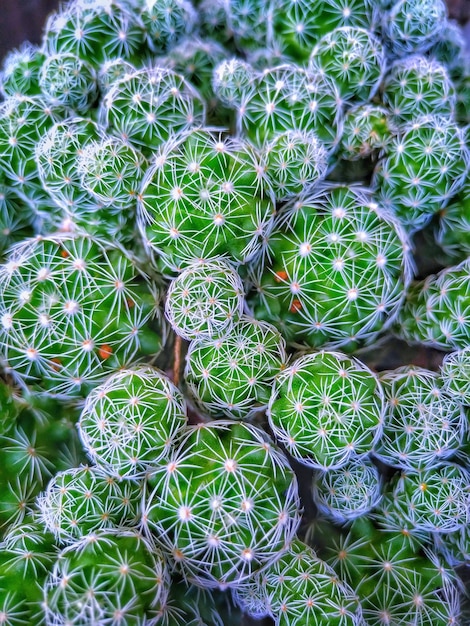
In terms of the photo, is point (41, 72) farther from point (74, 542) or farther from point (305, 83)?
point (74, 542)

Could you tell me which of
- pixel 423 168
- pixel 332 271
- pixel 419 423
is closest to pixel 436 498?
pixel 419 423

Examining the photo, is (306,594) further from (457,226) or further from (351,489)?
(457,226)

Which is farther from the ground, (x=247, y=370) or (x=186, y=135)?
(x=186, y=135)

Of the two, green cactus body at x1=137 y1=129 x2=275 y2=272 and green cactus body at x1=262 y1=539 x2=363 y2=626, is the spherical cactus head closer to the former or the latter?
green cactus body at x1=137 y1=129 x2=275 y2=272

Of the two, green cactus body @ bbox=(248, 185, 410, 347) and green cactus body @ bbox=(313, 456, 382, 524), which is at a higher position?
green cactus body @ bbox=(248, 185, 410, 347)

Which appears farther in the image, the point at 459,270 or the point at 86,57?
the point at 86,57

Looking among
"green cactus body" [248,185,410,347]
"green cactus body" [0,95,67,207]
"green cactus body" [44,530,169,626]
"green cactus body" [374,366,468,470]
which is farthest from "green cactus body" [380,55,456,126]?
"green cactus body" [44,530,169,626]

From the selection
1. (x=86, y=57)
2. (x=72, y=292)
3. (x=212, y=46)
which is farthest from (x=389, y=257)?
(x=86, y=57)

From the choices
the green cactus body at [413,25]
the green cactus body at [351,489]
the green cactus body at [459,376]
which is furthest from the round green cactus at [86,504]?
the green cactus body at [413,25]
